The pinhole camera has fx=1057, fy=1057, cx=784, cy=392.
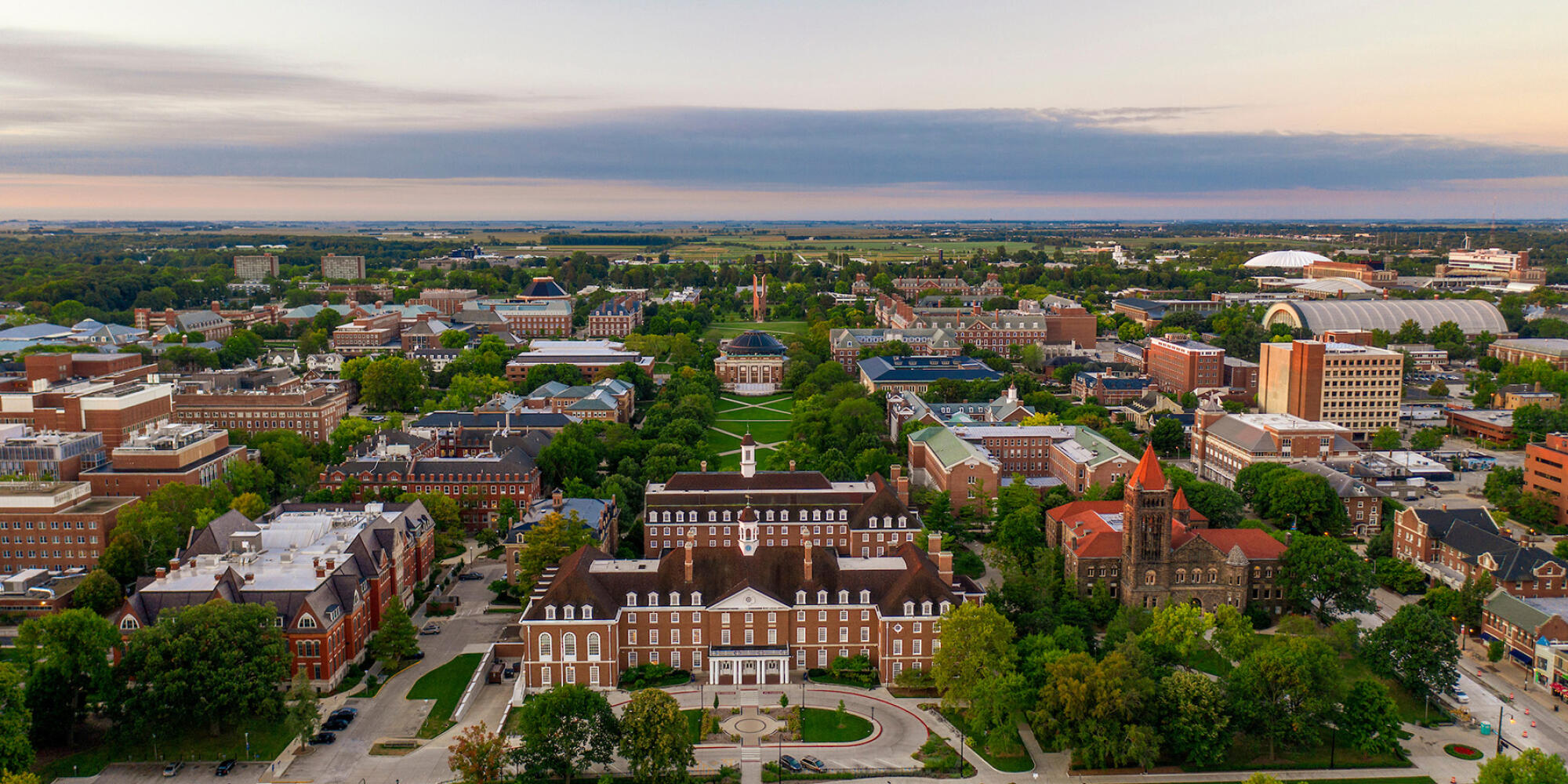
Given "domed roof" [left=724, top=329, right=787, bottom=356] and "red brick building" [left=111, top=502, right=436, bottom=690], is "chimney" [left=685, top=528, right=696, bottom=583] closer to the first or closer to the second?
"red brick building" [left=111, top=502, right=436, bottom=690]

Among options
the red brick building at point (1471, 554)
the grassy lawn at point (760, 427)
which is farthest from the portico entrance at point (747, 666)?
the grassy lawn at point (760, 427)

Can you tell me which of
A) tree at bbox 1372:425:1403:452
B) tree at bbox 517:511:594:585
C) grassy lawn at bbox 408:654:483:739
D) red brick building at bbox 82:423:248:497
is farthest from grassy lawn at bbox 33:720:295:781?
tree at bbox 1372:425:1403:452

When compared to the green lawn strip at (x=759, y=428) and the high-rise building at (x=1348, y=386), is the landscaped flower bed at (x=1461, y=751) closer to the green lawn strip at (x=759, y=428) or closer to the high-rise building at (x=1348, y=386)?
the high-rise building at (x=1348, y=386)

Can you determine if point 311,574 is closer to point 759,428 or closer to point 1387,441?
point 759,428

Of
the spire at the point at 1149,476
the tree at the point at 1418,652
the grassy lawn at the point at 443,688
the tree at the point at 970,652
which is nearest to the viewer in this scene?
the grassy lawn at the point at 443,688

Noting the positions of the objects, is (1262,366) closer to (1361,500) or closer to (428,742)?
(1361,500)

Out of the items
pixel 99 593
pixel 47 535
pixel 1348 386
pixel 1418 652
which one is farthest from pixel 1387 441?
pixel 47 535
